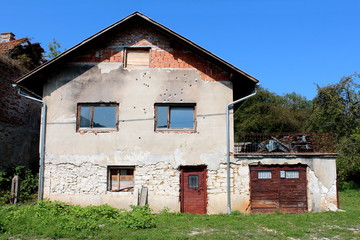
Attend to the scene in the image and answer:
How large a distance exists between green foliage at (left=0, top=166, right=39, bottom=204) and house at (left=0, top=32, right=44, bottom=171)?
2.03 feet

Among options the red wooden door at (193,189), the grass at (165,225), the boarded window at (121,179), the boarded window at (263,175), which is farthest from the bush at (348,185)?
the boarded window at (121,179)

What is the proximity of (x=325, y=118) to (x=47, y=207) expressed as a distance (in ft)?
64.8

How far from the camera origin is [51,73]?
1173 cm

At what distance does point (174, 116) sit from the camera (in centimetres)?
1173

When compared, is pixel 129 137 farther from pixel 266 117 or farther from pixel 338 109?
pixel 266 117

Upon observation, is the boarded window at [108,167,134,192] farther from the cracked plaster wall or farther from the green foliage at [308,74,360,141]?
the green foliage at [308,74,360,141]

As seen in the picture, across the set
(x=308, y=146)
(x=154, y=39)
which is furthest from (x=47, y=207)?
(x=308, y=146)

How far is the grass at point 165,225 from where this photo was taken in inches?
303

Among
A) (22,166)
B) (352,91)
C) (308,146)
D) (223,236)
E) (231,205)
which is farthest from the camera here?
(352,91)

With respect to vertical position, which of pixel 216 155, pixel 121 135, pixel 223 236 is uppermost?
pixel 121 135

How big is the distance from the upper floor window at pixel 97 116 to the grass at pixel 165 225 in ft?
9.86

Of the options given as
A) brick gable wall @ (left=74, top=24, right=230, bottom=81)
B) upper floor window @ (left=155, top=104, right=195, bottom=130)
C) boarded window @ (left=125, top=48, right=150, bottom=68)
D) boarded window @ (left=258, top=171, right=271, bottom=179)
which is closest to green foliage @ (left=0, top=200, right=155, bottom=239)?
upper floor window @ (left=155, top=104, right=195, bottom=130)

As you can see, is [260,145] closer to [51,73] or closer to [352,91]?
[51,73]

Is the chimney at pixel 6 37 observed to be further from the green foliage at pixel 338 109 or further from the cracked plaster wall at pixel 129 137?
the green foliage at pixel 338 109
